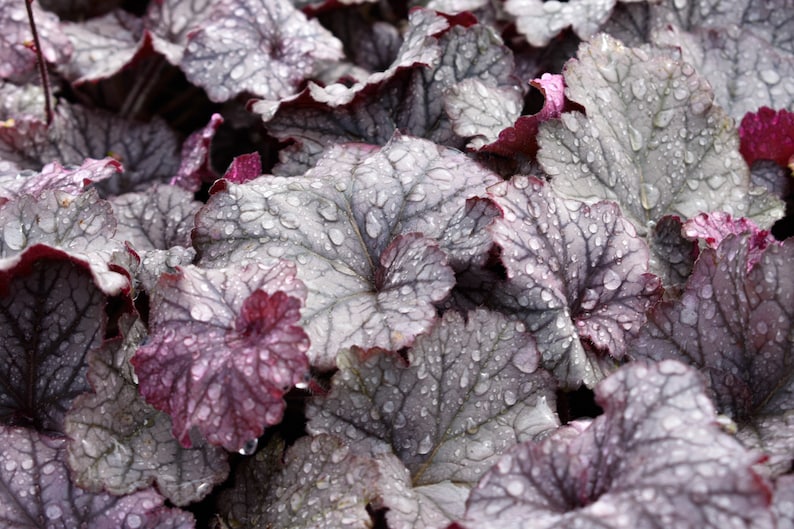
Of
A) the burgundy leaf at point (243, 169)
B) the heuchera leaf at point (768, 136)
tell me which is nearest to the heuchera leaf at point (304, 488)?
the burgundy leaf at point (243, 169)

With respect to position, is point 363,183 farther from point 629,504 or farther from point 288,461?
point 629,504

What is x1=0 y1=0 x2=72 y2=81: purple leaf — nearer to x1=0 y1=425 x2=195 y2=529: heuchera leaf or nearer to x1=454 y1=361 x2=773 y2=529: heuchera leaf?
x1=0 y1=425 x2=195 y2=529: heuchera leaf

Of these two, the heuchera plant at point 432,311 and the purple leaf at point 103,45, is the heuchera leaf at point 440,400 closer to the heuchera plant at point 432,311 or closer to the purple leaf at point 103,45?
the heuchera plant at point 432,311

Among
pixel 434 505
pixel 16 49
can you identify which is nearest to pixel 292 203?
pixel 434 505

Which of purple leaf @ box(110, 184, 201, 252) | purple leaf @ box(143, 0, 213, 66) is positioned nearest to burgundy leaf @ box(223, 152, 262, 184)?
purple leaf @ box(110, 184, 201, 252)

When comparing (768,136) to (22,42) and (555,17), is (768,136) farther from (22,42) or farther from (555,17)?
(22,42)

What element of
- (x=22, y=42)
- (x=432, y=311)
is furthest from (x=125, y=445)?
(x=22, y=42)
